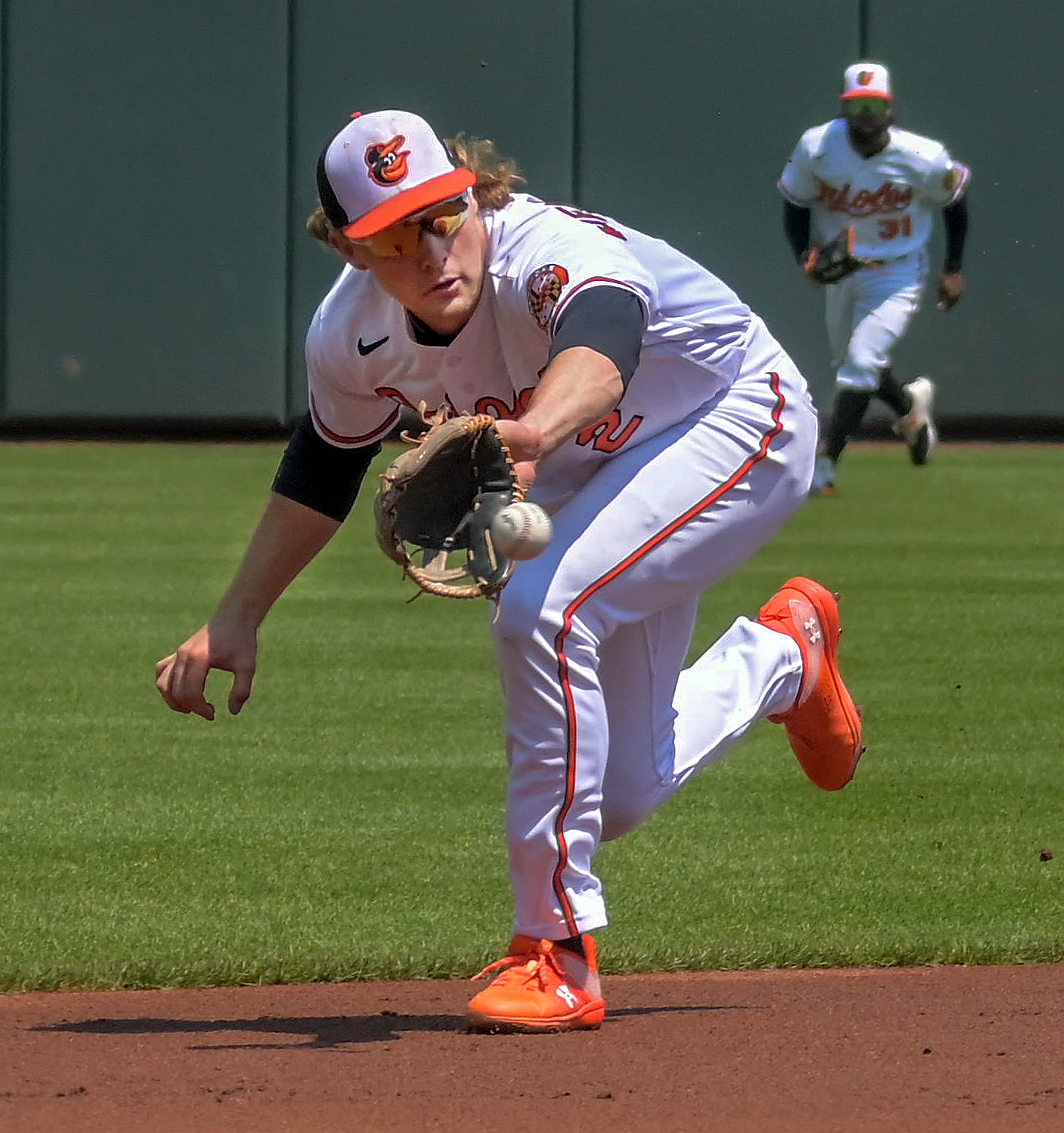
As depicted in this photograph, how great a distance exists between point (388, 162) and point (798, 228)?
9.99 meters

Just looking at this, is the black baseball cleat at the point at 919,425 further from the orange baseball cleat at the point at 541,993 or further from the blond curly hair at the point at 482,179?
the orange baseball cleat at the point at 541,993

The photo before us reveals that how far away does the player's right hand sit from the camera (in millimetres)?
4062

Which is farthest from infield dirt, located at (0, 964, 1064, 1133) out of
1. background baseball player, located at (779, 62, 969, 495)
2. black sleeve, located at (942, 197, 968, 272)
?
black sleeve, located at (942, 197, 968, 272)

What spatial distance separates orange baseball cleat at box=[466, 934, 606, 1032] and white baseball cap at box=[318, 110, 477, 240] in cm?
120

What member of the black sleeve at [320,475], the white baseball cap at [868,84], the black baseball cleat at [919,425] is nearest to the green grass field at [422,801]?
the black sleeve at [320,475]

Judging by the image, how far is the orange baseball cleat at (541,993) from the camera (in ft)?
12.4

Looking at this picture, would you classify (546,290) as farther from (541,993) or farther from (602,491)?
(541,993)

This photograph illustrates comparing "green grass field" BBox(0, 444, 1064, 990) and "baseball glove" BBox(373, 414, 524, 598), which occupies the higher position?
"baseball glove" BBox(373, 414, 524, 598)

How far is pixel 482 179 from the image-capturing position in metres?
3.88

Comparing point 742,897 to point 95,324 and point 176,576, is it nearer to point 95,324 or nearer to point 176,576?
point 176,576

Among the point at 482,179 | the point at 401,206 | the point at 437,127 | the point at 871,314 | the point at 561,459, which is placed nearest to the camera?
the point at 401,206

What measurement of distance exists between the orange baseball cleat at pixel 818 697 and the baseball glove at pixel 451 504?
1.31m

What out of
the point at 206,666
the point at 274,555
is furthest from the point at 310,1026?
the point at 274,555

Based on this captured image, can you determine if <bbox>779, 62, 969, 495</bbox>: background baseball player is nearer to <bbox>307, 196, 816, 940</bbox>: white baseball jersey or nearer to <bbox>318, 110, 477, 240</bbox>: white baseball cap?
<bbox>307, 196, 816, 940</bbox>: white baseball jersey
